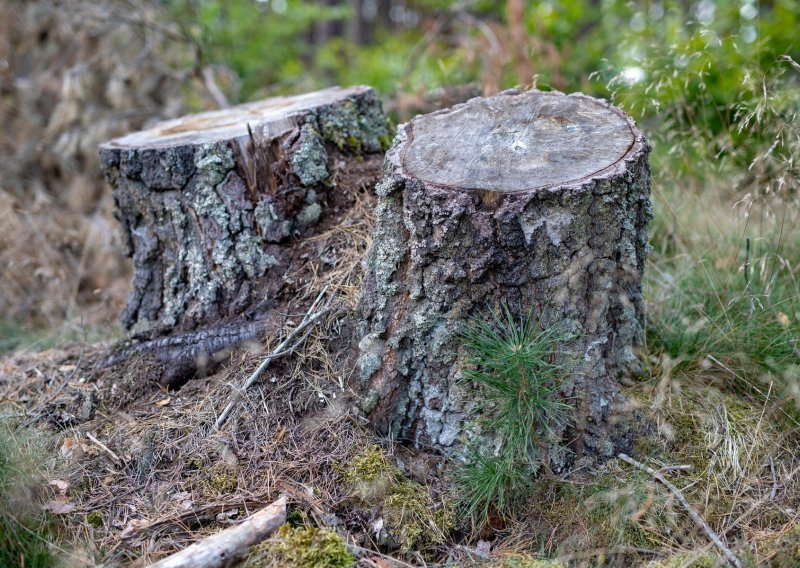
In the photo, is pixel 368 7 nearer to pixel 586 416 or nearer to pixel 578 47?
pixel 578 47

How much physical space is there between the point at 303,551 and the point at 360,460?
1.26ft

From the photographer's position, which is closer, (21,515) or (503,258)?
(21,515)

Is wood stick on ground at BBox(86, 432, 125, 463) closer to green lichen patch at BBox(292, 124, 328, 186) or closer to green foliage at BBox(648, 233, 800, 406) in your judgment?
green lichen patch at BBox(292, 124, 328, 186)

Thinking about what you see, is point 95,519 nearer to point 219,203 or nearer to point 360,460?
point 360,460

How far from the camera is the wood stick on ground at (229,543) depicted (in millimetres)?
1831

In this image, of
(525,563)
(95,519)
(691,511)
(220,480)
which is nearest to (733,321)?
(691,511)

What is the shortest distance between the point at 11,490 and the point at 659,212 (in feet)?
10.1

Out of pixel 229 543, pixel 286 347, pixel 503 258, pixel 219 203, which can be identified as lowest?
pixel 229 543

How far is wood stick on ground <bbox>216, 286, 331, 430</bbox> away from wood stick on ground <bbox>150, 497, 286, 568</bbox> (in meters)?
0.47

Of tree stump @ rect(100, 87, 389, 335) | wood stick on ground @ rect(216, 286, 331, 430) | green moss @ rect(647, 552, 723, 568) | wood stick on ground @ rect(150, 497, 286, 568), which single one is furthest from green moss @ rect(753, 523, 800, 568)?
tree stump @ rect(100, 87, 389, 335)

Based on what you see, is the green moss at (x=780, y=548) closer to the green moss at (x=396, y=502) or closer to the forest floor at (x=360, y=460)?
the forest floor at (x=360, y=460)

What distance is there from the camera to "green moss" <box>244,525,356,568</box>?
1885 millimetres

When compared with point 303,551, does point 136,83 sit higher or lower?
higher

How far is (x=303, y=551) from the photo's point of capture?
190cm
